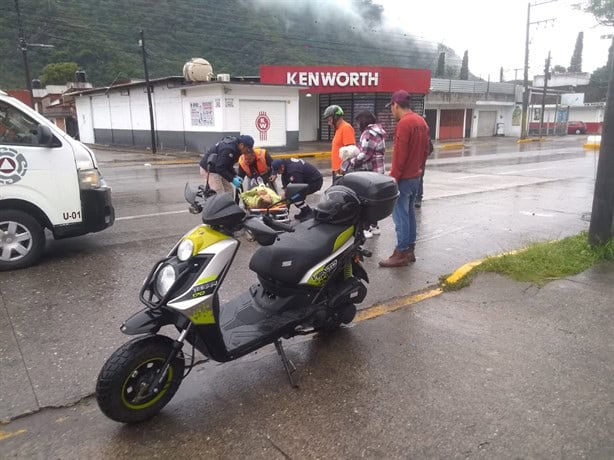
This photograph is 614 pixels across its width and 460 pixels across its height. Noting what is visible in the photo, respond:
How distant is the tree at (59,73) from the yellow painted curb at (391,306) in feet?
169

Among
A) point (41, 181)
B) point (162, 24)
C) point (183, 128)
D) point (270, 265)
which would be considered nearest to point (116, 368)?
point (270, 265)

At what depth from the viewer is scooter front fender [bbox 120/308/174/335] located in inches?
115

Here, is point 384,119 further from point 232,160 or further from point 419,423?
point 419,423

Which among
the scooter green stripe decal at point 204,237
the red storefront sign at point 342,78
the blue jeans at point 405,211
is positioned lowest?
the blue jeans at point 405,211

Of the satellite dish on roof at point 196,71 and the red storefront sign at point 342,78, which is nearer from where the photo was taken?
the satellite dish on roof at point 196,71

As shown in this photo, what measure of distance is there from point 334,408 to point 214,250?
122cm

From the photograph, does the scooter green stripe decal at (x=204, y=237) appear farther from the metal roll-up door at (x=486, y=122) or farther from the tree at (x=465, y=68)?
the tree at (x=465, y=68)

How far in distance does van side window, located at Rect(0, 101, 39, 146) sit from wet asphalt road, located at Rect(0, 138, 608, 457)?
1445 millimetres

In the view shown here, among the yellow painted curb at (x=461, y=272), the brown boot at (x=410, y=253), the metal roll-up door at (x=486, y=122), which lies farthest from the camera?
the metal roll-up door at (x=486, y=122)

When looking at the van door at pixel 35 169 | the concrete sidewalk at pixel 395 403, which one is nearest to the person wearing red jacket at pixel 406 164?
the concrete sidewalk at pixel 395 403

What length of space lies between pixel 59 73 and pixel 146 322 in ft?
173

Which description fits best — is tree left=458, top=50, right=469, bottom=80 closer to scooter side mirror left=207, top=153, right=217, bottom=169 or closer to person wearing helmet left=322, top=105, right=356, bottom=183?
person wearing helmet left=322, top=105, right=356, bottom=183

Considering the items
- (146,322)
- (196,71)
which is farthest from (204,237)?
(196,71)

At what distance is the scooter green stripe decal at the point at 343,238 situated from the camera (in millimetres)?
3821
